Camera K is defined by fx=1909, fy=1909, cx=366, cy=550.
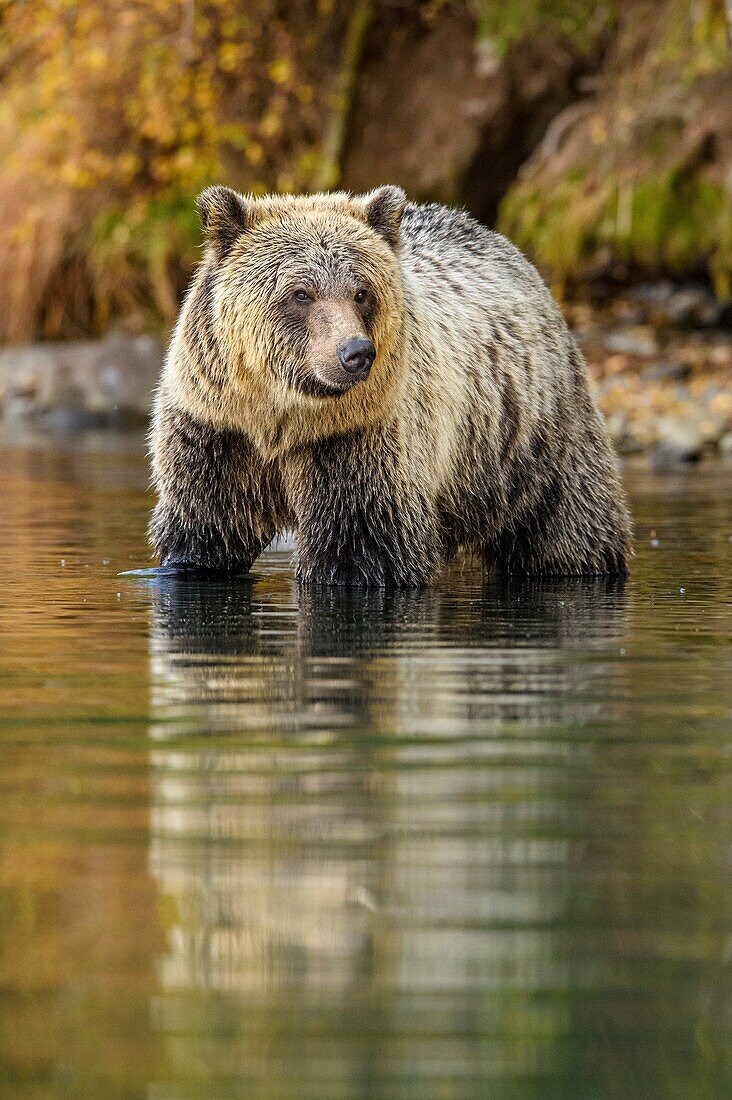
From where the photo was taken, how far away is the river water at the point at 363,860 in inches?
101

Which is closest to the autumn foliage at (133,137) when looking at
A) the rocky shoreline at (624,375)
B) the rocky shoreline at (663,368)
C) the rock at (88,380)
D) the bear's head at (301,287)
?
the rock at (88,380)

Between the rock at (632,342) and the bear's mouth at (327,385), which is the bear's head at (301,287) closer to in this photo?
the bear's mouth at (327,385)

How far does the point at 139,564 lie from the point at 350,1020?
19.1 ft

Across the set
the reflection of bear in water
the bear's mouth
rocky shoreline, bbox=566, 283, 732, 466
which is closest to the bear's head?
the bear's mouth

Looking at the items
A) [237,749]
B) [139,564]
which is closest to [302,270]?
[139,564]

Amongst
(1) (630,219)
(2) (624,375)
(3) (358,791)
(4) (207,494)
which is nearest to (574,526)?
(4) (207,494)

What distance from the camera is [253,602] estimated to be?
716cm

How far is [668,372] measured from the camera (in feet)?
57.3

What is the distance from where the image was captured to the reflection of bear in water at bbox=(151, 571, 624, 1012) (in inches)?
117

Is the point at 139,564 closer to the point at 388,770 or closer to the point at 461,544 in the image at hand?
the point at 461,544

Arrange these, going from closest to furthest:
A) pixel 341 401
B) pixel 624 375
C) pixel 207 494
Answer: pixel 341 401 → pixel 207 494 → pixel 624 375

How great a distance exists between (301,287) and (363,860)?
12.9 ft

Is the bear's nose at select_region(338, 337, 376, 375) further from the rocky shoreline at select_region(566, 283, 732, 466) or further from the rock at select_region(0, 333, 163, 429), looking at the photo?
the rock at select_region(0, 333, 163, 429)

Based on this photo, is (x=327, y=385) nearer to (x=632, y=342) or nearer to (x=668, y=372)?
(x=668, y=372)
